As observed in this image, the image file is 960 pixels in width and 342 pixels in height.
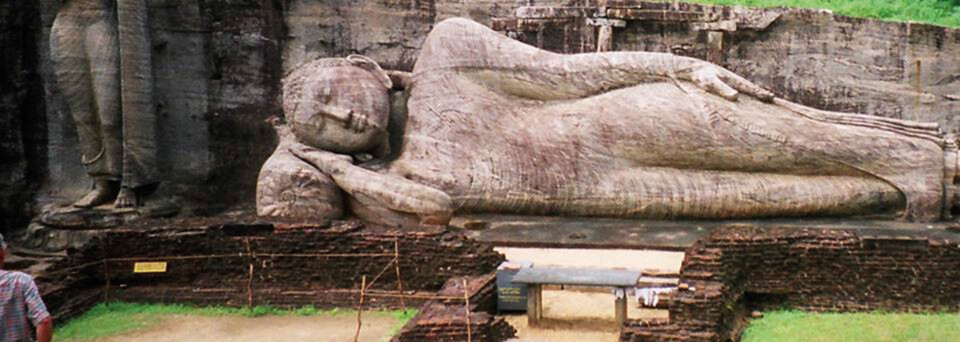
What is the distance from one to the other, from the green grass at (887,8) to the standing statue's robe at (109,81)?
5915 mm

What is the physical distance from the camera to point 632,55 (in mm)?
11789

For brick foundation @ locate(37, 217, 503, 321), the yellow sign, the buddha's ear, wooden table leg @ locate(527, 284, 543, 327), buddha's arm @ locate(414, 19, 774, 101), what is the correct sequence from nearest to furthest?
wooden table leg @ locate(527, 284, 543, 327) → brick foundation @ locate(37, 217, 503, 321) → the yellow sign → buddha's arm @ locate(414, 19, 774, 101) → the buddha's ear

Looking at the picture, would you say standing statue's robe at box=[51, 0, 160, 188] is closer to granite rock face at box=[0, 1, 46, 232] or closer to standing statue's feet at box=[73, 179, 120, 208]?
standing statue's feet at box=[73, 179, 120, 208]

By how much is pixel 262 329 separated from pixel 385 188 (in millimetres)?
2500

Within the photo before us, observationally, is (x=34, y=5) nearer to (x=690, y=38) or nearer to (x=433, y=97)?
(x=433, y=97)

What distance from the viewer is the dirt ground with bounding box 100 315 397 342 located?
8.65m

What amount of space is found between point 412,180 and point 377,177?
21.1 inches

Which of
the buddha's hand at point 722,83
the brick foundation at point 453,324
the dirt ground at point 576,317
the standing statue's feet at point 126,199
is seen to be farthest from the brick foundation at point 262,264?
the buddha's hand at point 722,83

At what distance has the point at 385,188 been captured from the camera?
1110cm

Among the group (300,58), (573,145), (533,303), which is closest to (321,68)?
(300,58)

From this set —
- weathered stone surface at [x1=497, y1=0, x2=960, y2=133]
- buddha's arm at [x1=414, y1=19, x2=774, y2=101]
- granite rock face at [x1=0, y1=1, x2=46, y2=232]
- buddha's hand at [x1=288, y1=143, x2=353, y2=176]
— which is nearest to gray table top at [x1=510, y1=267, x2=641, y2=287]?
buddha's hand at [x1=288, y1=143, x2=353, y2=176]

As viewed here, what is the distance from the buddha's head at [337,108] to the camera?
1171 centimetres

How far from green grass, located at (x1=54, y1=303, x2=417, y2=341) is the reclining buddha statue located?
5.93ft

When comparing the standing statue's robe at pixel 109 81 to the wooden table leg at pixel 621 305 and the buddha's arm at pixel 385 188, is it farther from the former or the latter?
the wooden table leg at pixel 621 305
